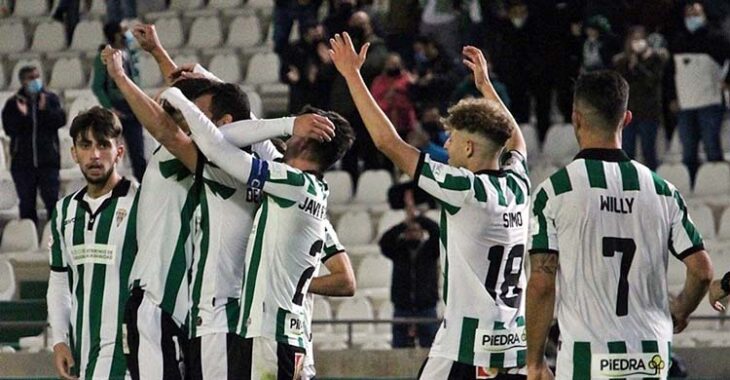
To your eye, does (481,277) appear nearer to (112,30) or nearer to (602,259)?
(602,259)

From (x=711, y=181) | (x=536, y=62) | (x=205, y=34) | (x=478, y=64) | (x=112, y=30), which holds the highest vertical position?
(x=205, y=34)

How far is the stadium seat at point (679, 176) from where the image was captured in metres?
17.7

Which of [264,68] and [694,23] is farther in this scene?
[264,68]

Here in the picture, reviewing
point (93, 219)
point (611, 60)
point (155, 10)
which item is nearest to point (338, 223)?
point (611, 60)

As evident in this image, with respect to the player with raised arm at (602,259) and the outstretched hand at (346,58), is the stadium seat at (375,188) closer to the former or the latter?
the outstretched hand at (346,58)

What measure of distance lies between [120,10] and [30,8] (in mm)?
2461

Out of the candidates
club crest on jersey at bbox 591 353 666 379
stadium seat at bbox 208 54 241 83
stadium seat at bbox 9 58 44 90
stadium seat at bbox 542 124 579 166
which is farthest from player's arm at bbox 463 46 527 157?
stadium seat at bbox 9 58 44 90

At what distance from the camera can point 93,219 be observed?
8680 millimetres

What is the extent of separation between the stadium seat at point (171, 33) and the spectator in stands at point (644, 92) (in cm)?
627

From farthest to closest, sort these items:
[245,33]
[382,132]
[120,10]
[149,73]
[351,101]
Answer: [245,33]
[149,73]
[120,10]
[351,101]
[382,132]

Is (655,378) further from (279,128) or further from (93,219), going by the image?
(93,219)

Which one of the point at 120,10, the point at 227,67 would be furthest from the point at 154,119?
the point at 120,10

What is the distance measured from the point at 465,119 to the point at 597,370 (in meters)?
1.31

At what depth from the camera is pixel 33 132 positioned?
17.9m
